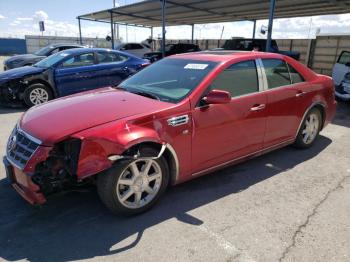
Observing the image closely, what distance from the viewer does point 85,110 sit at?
3117 mm

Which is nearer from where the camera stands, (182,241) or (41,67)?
(182,241)

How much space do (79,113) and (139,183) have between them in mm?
907

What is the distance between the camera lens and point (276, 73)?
430 cm

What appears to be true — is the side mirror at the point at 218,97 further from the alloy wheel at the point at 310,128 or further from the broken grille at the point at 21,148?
the alloy wheel at the point at 310,128

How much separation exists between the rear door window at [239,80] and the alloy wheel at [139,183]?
114 cm

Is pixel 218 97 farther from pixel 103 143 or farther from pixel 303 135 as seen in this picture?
pixel 303 135

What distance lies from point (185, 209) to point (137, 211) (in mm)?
507

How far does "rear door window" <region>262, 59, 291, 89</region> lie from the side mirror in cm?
114

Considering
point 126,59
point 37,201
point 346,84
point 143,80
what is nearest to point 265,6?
point 346,84

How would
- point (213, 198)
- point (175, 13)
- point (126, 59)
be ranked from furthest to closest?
1. point (175, 13)
2. point (126, 59)
3. point (213, 198)

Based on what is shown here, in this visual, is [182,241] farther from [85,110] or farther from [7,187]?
[7,187]

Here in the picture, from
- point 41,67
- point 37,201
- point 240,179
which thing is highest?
point 41,67

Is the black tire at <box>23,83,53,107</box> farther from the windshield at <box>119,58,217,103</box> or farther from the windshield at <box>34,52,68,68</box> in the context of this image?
the windshield at <box>119,58,217,103</box>

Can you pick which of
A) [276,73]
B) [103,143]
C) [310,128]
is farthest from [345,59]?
[103,143]
